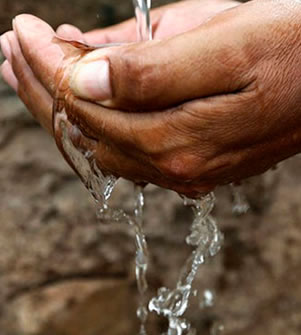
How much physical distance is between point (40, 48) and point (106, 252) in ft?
2.57

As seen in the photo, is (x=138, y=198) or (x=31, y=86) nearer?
(x=31, y=86)

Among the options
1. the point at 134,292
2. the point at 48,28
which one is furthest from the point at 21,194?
the point at 48,28

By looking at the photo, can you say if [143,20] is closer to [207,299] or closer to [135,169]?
[135,169]

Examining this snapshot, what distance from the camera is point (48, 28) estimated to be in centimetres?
73

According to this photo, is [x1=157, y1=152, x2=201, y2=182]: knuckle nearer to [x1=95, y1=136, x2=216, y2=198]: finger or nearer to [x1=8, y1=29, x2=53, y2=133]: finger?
[x1=95, y1=136, x2=216, y2=198]: finger

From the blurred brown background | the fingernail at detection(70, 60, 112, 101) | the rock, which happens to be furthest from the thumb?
the rock

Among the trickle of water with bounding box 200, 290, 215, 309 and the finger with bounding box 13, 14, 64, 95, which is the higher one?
the finger with bounding box 13, 14, 64, 95

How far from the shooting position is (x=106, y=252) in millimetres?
1425

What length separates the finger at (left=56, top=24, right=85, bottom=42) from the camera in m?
0.76

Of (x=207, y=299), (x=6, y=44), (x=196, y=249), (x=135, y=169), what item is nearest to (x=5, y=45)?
(x=6, y=44)

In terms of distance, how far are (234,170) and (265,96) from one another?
0.11 metres

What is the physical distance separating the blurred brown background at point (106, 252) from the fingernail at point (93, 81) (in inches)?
28.8

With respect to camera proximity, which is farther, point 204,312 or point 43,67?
point 204,312

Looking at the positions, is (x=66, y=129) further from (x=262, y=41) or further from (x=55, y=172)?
(x=55, y=172)
